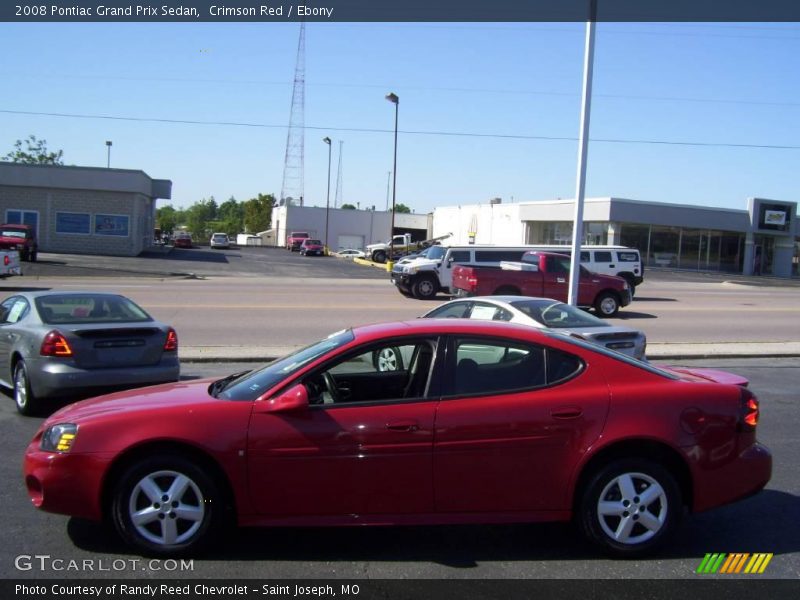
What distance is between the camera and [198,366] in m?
11.6

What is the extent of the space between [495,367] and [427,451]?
722 mm

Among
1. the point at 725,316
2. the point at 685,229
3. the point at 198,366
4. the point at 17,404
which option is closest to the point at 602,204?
the point at 685,229

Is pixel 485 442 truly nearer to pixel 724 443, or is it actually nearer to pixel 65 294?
pixel 724 443

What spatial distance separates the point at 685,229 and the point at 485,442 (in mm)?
56379

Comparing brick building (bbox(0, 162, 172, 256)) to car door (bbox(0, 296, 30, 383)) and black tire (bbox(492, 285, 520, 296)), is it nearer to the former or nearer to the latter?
black tire (bbox(492, 285, 520, 296))

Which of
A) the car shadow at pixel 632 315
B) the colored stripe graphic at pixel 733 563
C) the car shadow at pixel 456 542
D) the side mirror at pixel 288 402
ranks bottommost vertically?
the car shadow at pixel 456 542

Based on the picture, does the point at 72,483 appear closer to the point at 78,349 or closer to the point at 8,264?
the point at 78,349

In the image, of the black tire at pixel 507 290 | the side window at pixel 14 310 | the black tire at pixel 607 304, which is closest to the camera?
the side window at pixel 14 310

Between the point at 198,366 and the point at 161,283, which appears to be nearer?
the point at 198,366

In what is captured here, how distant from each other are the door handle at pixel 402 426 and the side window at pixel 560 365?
2.98 feet

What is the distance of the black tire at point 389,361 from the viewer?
523 cm

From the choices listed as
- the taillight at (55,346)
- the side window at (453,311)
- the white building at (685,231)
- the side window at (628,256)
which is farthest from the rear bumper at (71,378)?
the white building at (685,231)

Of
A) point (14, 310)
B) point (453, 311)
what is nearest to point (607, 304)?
point (453, 311)

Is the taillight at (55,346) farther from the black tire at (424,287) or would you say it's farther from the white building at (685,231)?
the white building at (685,231)
